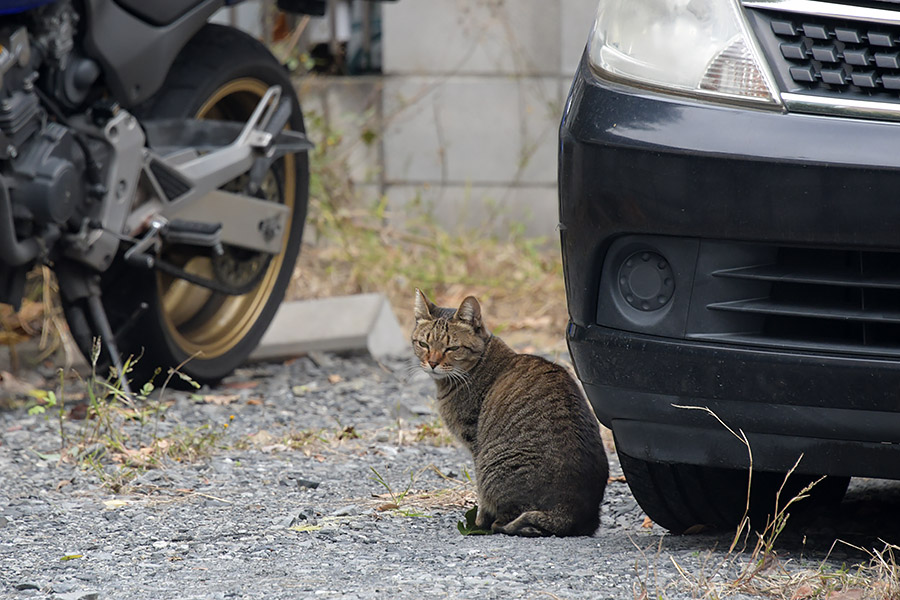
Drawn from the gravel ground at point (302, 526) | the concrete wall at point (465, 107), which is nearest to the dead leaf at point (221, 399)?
the gravel ground at point (302, 526)

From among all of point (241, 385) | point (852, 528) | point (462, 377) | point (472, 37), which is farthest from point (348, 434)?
point (472, 37)

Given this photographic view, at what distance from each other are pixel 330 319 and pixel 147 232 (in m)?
1.37

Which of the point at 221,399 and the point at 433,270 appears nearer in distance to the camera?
the point at 221,399

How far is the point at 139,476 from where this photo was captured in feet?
10.7

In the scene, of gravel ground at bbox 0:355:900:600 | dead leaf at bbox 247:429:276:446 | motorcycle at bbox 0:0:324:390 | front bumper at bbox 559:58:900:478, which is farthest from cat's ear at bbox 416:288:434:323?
motorcycle at bbox 0:0:324:390

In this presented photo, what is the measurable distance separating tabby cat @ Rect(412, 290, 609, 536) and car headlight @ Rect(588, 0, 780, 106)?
88 centimetres

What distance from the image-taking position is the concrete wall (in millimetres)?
6922

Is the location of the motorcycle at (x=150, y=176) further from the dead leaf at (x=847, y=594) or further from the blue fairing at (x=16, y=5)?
the dead leaf at (x=847, y=594)

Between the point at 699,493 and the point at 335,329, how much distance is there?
2740 mm

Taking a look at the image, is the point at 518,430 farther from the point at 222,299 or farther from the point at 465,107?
the point at 465,107

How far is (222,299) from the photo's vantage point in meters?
4.77

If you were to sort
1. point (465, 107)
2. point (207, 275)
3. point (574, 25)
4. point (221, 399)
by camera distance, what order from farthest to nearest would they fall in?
point (465, 107) < point (574, 25) < point (207, 275) < point (221, 399)

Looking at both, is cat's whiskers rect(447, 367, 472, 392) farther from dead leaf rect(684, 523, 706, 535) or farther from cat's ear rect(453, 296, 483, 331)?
dead leaf rect(684, 523, 706, 535)

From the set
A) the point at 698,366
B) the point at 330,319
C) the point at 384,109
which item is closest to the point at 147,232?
the point at 330,319
